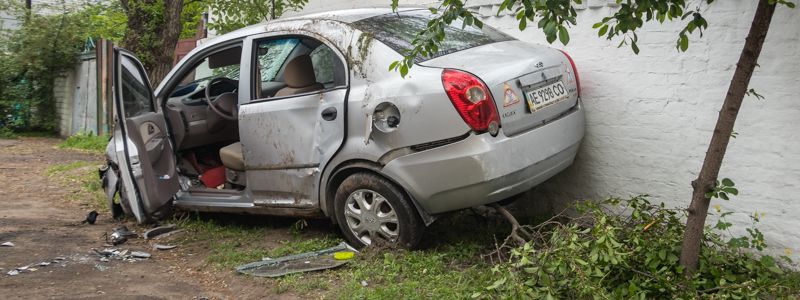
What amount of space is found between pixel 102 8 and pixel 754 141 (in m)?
15.7

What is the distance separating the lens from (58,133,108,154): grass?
1261cm

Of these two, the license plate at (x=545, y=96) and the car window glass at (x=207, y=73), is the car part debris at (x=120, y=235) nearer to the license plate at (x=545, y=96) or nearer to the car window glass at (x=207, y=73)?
the car window glass at (x=207, y=73)

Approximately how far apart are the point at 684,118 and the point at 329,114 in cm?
228

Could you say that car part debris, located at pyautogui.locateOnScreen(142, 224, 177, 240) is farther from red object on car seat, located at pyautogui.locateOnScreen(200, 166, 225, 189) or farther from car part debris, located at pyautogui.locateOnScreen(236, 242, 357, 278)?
car part debris, located at pyautogui.locateOnScreen(236, 242, 357, 278)

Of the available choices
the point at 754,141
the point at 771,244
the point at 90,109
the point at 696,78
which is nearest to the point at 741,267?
the point at 771,244

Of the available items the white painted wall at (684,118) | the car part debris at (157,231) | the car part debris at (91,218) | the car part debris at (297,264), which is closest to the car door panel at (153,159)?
the car part debris at (157,231)

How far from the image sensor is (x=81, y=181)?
8773mm

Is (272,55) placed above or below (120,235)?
above

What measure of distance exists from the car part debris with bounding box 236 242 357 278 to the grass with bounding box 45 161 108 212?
292cm

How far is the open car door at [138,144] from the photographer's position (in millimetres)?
5730

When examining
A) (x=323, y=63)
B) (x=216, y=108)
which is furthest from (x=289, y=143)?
(x=216, y=108)

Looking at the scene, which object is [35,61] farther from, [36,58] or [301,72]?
[301,72]

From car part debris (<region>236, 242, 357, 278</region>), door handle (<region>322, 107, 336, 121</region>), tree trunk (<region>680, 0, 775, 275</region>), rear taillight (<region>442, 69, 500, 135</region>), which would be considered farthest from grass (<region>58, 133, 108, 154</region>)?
tree trunk (<region>680, 0, 775, 275</region>)

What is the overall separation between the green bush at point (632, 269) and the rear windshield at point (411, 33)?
4.82 ft
